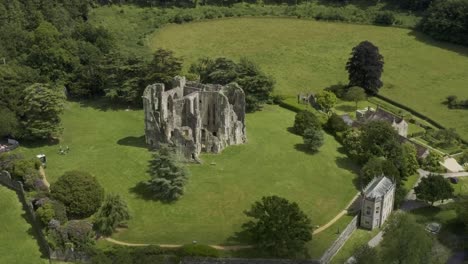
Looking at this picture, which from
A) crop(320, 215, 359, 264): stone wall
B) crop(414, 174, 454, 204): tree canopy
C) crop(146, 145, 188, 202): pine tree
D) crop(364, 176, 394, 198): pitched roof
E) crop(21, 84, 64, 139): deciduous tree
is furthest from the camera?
crop(21, 84, 64, 139): deciduous tree

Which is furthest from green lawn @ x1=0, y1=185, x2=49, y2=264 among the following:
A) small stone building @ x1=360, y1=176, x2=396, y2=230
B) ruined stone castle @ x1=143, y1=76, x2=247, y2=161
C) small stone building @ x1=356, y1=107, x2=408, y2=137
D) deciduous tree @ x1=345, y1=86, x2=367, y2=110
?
deciduous tree @ x1=345, y1=86, x2=367, y2=110

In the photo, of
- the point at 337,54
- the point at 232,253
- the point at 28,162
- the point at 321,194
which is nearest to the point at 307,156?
the point at 321,194

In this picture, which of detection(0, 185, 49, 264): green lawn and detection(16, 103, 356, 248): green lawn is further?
detection(16, 103, 356, 248): green lawn

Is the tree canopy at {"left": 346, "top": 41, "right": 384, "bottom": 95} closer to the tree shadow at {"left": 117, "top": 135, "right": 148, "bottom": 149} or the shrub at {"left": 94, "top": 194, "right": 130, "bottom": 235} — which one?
the tree shadow at {"left": 117, "top": 135, "right": 148, "bottom": 149}

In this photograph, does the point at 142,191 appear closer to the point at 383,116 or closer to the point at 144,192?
the point at 144,192

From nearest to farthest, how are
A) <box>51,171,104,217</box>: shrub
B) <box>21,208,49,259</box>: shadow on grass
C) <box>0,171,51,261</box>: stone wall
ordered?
<box>21,208,49,259</box>: shadow on grass < <box>0,171,51,261</box>: stone wall < <box>51,171,104,217</box>: shrub
